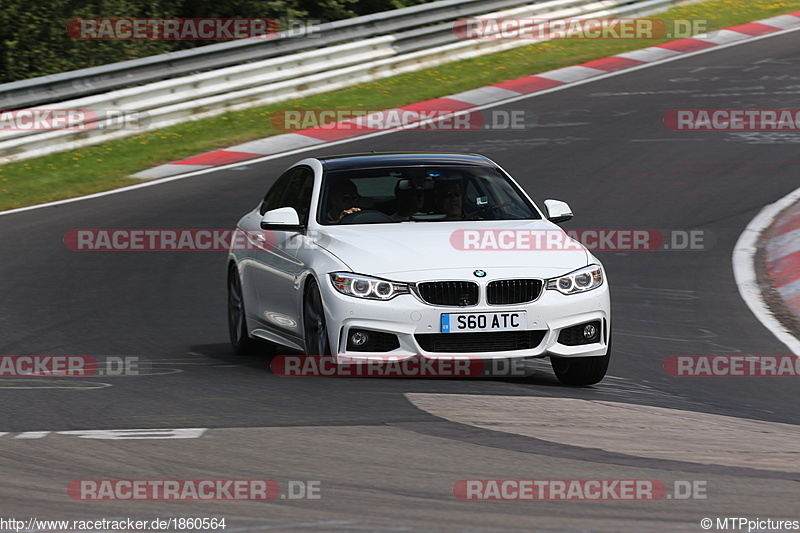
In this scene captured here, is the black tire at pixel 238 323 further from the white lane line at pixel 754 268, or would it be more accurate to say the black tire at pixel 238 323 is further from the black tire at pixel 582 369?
the white lane line at pixel 754 268

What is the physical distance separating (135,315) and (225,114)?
1060cm

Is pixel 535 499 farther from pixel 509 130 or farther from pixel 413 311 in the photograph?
pixel 509 130

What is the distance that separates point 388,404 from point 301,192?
2.72 meters

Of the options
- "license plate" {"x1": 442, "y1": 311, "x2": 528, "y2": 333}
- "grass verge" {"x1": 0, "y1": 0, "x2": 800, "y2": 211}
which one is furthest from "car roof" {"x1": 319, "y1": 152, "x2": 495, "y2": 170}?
"grass verge" {"x1": 0, "y1": 0, "x2": 800, "y2": 211}

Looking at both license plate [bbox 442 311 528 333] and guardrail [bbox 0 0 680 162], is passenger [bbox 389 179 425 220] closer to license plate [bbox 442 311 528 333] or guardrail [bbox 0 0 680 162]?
license plate [bbox 442 311 528 333]

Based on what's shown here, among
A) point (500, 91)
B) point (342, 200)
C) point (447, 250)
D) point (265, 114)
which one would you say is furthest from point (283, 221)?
point (500, 91)

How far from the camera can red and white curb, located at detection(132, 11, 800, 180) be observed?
723 inches

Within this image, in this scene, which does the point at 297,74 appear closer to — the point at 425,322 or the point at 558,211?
the point at 558,211

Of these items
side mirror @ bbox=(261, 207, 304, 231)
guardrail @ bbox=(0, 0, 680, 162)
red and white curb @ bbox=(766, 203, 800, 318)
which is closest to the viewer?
side mirror @ bbox=(261, 207, 304, 231)

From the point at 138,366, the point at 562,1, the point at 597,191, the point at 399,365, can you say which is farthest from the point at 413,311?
the point at 562,1

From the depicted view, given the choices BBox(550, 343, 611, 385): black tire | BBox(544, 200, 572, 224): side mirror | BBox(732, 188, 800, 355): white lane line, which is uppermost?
BBox(544, 200, 572, 224): side mirror

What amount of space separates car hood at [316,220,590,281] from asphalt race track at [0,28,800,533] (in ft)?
2.31

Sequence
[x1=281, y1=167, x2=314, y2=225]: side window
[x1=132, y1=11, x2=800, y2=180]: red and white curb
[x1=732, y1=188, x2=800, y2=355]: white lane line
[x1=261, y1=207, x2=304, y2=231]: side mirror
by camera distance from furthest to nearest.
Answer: [x1=132, y1=11, x2=800, y2=180]: red and white curb, [x1=732, y1=188, x2=800, y2=355]: white lane line, [x1=281, y1=167, x2=314, y2=225]: side window, [x1=261, y1=207, x2=304, y2=231]: side mirror

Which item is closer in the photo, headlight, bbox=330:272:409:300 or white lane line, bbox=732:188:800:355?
headlight, bbox=330:272:409:300
